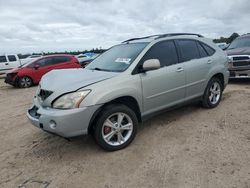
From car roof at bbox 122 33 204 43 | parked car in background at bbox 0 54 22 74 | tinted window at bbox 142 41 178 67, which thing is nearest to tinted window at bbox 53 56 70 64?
parked car in background at bbox 0 54 22 74

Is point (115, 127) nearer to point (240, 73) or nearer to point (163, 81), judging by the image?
point (163, 81)

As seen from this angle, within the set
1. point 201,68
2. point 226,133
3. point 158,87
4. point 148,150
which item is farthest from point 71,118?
point 201,68

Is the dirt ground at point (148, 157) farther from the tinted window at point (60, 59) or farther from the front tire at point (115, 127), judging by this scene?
the tinted window at point (60, 59)

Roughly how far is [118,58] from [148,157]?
1.92 m

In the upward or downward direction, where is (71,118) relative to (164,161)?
upward

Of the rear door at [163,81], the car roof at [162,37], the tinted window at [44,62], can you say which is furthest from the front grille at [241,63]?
the tinted window at [44,62]

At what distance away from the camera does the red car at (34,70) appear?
42.0 feet

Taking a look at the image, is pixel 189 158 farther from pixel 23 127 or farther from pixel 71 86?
pixel 23 127

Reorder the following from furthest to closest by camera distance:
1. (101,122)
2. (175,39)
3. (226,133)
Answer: (175,39) < (226,133) < (101,122)

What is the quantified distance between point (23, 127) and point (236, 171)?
165 inches

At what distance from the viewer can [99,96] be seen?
12.5ft

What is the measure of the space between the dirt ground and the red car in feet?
25.7

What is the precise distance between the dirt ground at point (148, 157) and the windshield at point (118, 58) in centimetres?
128

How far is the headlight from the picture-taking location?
3689 mm
